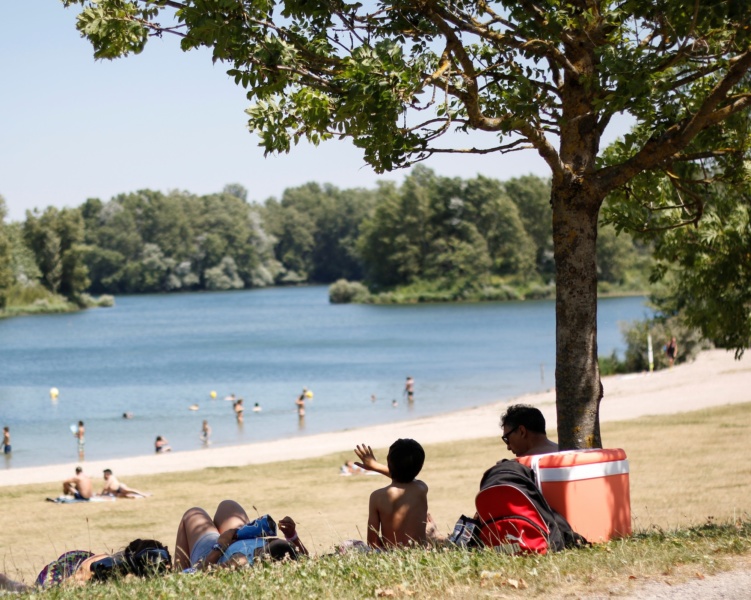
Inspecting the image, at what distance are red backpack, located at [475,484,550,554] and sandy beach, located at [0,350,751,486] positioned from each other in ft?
56.5

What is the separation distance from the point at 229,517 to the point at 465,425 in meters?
22.2

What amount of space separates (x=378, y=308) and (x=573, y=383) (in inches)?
3911

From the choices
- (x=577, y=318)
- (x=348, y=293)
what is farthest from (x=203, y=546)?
(x=348, y=293)

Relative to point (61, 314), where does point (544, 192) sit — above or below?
above

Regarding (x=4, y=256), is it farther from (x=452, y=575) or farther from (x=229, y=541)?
(x=452, y=575)

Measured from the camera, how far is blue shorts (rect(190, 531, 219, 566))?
6215mm

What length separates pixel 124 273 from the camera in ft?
524

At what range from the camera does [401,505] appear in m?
6.38

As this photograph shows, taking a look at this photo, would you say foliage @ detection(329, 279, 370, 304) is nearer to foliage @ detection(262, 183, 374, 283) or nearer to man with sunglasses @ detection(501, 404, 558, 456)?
foliage @ detection(262, 183, 374, 283)

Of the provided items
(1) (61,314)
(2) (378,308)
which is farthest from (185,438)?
(1) (61,314)

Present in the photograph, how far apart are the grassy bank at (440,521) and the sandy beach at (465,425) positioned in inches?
85.4

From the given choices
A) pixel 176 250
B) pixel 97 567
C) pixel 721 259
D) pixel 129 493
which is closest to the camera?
pixel 97 567

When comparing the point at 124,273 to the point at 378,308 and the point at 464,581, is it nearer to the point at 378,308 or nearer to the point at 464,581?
the point at 378,308

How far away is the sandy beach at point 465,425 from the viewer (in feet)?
77.5
